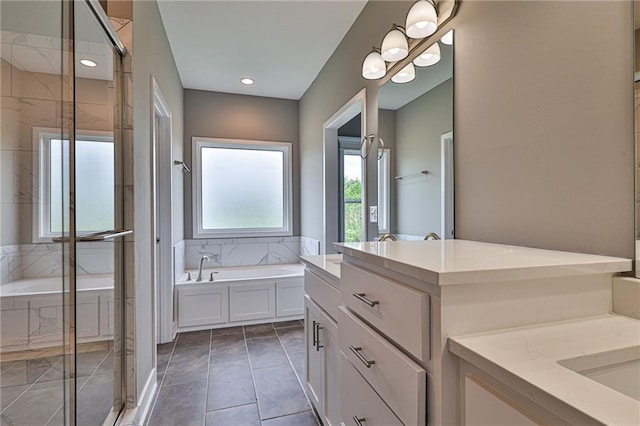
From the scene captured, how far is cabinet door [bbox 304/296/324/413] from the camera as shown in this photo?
1.61 m

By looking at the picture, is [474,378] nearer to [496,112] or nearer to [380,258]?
[380,258]

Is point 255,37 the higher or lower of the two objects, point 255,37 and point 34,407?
the higher

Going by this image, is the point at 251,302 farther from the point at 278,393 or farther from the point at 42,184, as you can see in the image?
the point at 42,184

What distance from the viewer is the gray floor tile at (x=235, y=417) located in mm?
1763

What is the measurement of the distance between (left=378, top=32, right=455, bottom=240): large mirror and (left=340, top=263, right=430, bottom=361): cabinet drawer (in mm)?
635

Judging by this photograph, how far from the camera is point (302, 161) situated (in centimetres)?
411

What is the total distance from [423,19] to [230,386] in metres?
2.48

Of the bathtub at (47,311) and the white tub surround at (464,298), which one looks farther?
the bathtub at (47,311)

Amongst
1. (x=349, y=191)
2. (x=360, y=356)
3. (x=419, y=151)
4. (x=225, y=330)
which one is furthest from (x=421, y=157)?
(x=225, y=330)

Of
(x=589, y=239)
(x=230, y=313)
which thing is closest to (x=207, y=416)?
(x=230, y=313)

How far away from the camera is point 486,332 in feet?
2.22

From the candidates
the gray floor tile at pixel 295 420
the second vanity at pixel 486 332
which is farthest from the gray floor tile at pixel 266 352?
the second vanity at pixel 486 332

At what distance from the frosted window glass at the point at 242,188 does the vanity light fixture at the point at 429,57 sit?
2841 millimetres

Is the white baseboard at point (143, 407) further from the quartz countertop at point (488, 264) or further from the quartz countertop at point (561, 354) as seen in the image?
the quartz countertop at point (561, 354)
